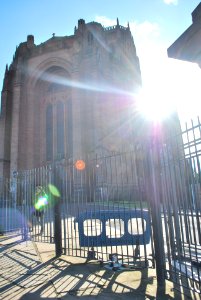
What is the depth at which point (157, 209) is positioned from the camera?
151 inches

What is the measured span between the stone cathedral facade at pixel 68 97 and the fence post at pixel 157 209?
18.9 metres

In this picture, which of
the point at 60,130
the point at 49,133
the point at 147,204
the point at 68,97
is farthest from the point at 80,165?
the point at 68,97

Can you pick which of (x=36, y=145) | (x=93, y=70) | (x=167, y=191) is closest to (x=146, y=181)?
(x=167, y=191)

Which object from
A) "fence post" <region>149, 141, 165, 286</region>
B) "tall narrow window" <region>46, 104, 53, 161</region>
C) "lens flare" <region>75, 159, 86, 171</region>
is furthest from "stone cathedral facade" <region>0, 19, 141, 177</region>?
"fence post" <region>149, 141, 165, 286</region>

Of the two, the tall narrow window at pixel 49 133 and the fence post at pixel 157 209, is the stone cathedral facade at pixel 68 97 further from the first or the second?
the fence post at pixel 157 209

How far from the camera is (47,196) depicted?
6414 millimetres

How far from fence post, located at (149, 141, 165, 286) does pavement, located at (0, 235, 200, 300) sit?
236mm

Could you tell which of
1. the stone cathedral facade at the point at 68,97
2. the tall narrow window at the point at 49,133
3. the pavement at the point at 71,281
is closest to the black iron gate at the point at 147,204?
the pavement at the point at 71,281

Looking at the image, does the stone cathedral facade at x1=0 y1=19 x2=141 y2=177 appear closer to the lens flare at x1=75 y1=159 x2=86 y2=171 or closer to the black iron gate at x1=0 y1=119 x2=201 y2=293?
the lens flare at x1=75 y1=159 x2=86 y2=171

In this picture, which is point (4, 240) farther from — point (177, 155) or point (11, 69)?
point (11, 69)

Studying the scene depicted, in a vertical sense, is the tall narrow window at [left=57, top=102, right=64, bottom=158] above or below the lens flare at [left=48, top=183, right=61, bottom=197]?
above

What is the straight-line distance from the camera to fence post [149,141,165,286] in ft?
12.0

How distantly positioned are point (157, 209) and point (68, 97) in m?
25.9

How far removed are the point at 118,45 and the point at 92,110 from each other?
9427 millimetres
